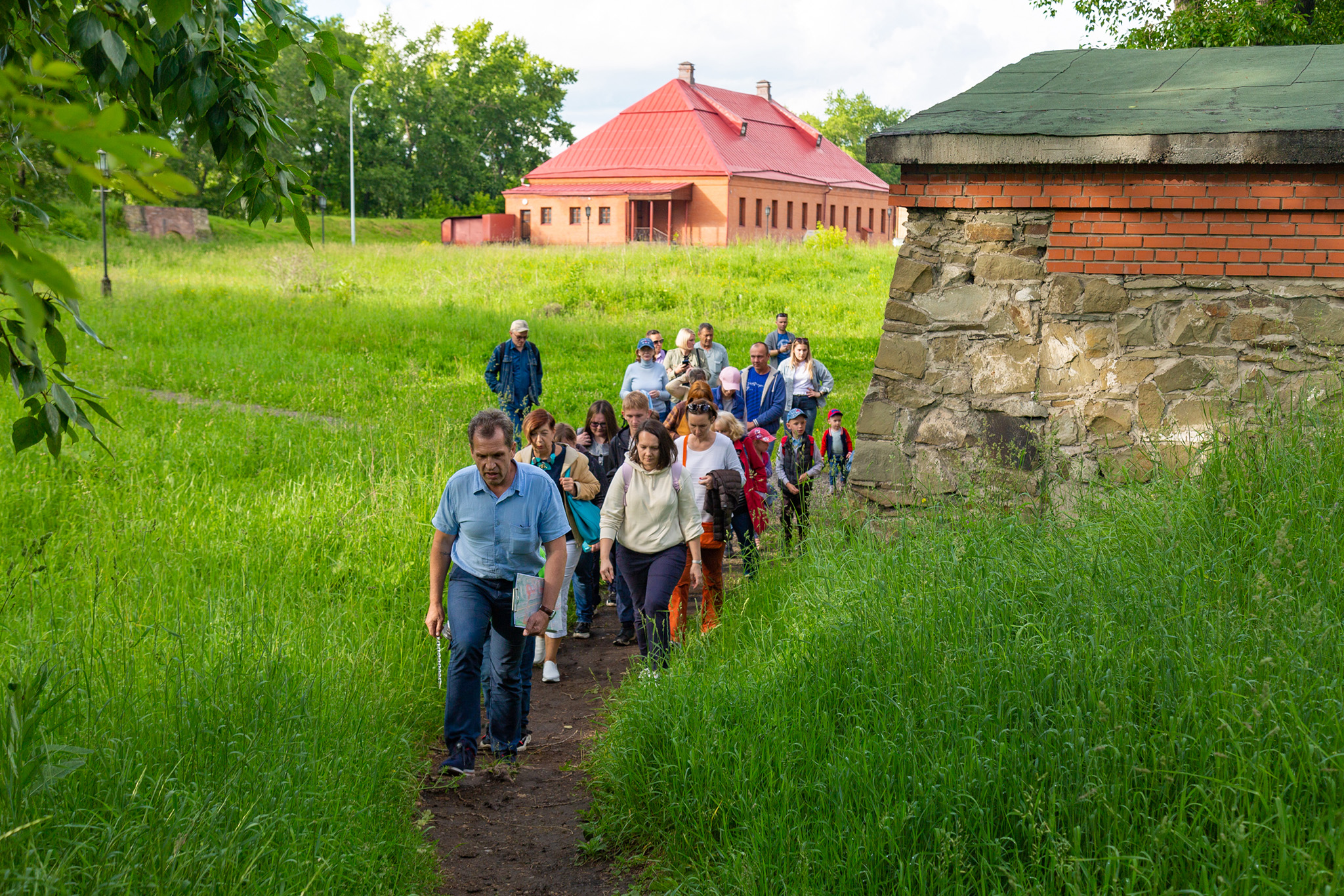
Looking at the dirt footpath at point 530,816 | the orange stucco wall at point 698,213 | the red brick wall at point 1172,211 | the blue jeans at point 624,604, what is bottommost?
the dirt footpath at point 530,816

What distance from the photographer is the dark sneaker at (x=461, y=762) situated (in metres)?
5.33

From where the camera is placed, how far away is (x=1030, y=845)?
3143 mm

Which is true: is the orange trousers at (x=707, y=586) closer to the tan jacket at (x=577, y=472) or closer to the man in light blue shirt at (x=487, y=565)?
the tan jacket at (x=577, y=472)

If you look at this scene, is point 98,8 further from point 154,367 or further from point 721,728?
point 154,367

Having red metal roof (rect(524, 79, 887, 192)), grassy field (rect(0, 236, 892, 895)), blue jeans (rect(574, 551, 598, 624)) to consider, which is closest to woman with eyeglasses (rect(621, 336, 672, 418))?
grassy field (rect(0, 236, 892, 895))

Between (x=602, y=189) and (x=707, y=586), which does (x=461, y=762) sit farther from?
(x=602, y=189)

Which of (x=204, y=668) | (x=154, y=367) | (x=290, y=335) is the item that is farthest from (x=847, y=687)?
(x=290, y=335)

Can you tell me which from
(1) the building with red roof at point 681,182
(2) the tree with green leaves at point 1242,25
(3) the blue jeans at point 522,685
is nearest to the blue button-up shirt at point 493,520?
(3) the blue jeans at point 522,685

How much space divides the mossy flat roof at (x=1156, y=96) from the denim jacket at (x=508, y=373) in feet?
21.2

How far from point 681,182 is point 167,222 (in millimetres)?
22957

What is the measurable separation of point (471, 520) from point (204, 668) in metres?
1.47

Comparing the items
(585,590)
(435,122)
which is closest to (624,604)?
(585,590)

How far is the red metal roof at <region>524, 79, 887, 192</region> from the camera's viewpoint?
2035 inches

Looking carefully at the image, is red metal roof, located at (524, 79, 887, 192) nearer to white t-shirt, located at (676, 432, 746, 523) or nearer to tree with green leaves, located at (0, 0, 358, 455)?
white t-shirt, located at (676, 432, 746, 523)
